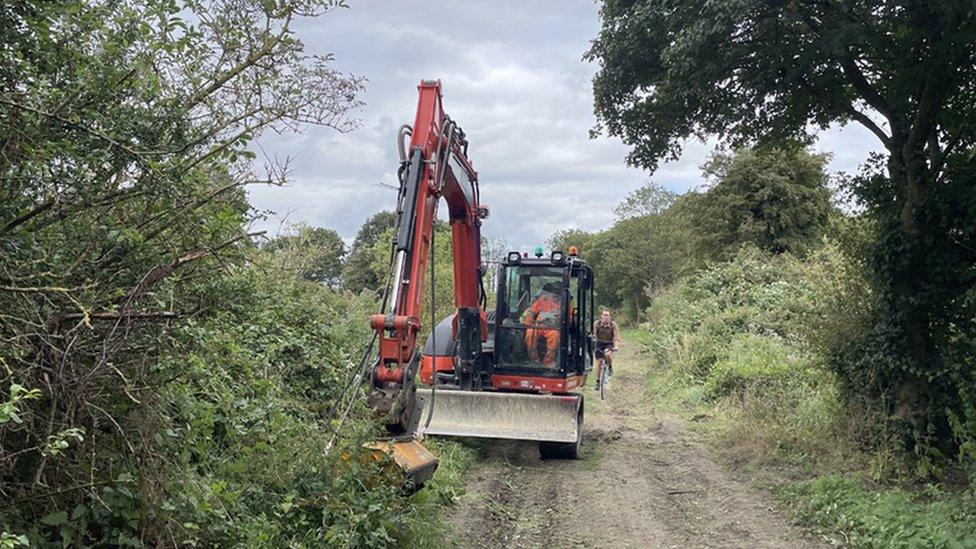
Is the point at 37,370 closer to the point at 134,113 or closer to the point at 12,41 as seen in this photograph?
the point at 134,113

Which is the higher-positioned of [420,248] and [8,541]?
[420,248]

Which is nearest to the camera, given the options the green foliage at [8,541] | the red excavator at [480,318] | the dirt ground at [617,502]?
the green foliage at [8,541]

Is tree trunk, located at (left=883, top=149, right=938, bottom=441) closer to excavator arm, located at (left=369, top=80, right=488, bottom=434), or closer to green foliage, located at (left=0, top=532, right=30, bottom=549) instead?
excavator arm, located at (left=369, top=80, right=488, bottom=434)

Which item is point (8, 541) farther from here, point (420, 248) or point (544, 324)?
point (544, 324)

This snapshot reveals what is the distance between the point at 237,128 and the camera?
13.2 feet

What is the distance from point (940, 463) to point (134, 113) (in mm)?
7935

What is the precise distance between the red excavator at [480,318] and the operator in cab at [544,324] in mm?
14

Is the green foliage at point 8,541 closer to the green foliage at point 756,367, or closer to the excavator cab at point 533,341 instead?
the excavator cab at point 533,341

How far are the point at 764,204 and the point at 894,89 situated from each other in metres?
20.1

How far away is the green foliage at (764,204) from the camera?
2723 centimetres

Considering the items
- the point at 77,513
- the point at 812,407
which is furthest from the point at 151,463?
the point at 812,407

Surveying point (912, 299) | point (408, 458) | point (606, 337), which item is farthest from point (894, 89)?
point (606, 337)

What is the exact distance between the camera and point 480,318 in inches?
416

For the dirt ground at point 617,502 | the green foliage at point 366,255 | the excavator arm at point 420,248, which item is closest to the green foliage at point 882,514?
the dirt ground at point 617,502
